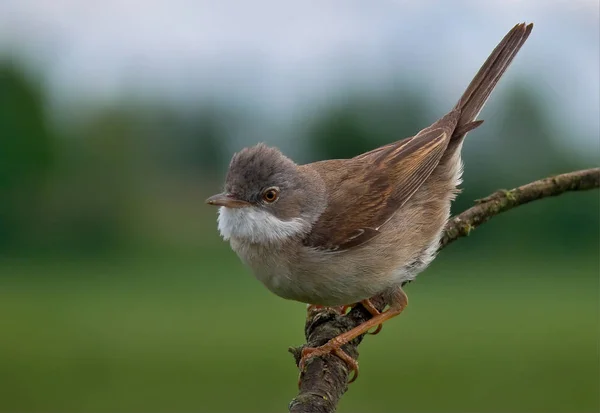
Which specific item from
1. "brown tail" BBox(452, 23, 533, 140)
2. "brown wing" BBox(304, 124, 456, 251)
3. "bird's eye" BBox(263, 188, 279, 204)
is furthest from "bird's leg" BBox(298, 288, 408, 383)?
"brown tail" BBox(452, 23, 533, 140)

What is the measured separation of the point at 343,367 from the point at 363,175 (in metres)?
1.47

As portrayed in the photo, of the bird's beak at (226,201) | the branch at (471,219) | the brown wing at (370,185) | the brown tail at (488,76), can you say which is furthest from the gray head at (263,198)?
the brown tail at (488,76)

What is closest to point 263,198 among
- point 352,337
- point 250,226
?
point 250,226

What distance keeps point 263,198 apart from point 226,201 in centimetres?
28

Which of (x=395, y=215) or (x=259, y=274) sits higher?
(x=395, y=215)

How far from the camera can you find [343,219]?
193 inches

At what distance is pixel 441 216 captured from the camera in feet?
17.6

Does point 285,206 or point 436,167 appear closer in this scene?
point 285,206

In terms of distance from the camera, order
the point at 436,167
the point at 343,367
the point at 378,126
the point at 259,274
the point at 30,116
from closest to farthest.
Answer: the point at 343,367, the point at 259,274, the point at 436,167, the point at 378,126, the point at 30,116

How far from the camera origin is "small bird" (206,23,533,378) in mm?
4645

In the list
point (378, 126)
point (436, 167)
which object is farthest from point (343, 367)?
point (378, 126)

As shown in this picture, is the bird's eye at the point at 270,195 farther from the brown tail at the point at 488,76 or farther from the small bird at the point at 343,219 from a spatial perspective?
the brown tail at the point at 488,76

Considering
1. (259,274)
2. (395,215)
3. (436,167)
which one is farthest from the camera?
(436,167)

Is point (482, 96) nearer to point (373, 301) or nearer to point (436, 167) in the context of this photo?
point (436, 167)
